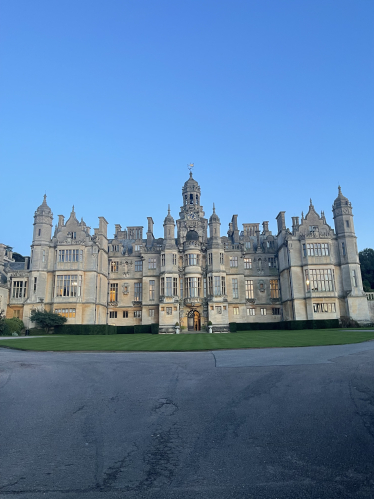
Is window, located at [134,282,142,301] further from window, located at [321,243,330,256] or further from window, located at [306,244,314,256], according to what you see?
window, located at [321,243,330,256]

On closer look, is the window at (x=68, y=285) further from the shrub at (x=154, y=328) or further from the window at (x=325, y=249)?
the window at (x=325, y=249)

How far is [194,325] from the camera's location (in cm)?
5138

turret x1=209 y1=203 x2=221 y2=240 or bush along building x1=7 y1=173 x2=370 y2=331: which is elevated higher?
turret x1=209 y1=203 x2=221 y2=240

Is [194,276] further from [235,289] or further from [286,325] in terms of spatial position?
[286,325]

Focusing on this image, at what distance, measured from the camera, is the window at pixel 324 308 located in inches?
1838

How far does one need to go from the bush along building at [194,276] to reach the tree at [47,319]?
6.63 feet

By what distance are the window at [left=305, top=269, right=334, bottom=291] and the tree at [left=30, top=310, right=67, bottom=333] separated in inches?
1260

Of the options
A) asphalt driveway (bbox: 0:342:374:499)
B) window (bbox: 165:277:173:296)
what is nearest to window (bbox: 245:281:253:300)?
window (bbox: 165:277:173:296)

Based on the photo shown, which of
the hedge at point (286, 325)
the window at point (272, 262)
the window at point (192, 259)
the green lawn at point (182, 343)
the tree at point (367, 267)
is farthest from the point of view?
the tree at point (367, 267)

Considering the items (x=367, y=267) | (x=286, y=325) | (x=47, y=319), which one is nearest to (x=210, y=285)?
(x=286, y=325)

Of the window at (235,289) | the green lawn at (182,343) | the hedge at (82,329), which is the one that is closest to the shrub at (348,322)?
the window at (235,289)

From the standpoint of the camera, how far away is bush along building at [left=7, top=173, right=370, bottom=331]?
47.3 m

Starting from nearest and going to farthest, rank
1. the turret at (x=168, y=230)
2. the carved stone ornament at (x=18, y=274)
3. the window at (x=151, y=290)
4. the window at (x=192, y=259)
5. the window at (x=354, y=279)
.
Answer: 1. the window at (x=354, y=279)
2. the carved stone ornament at (x=18, y=274)
3. the window at (x=192, y=259)
4. the turret at (x=168, y=230)
5. the window at (x=151, y=290)

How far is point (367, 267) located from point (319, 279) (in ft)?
71.6
